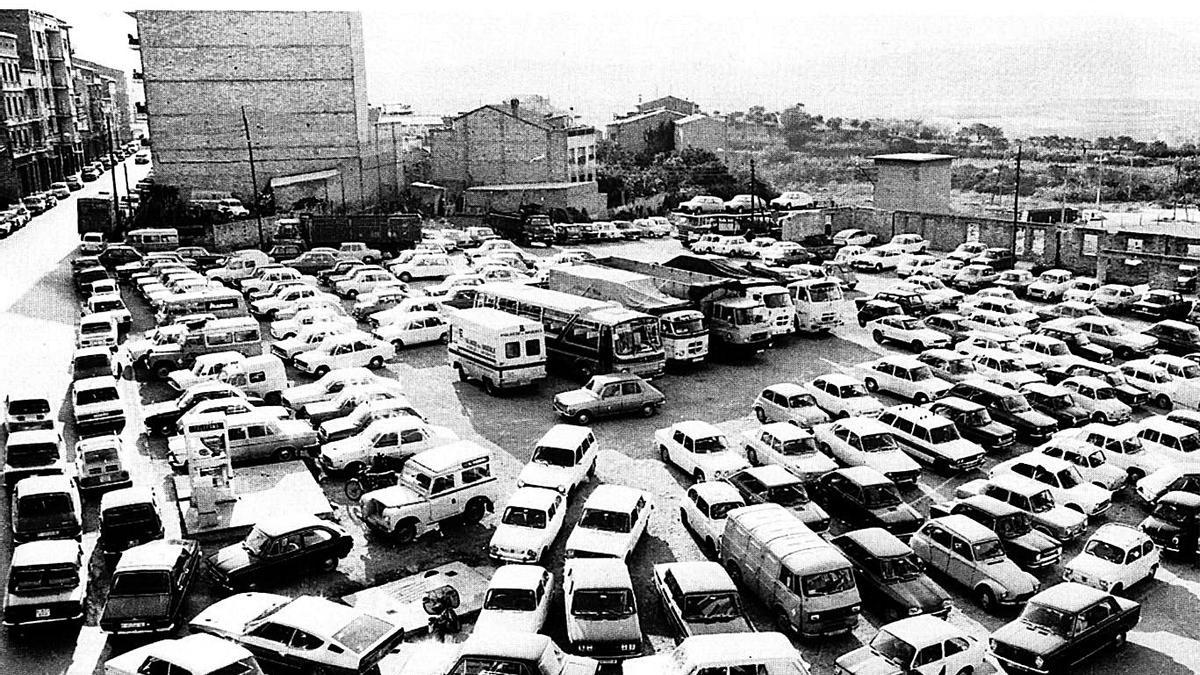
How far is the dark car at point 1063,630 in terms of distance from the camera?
527 inches

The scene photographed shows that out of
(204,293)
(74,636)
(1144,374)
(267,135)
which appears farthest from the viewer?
(267,135)

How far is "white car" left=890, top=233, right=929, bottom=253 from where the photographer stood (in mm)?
48594

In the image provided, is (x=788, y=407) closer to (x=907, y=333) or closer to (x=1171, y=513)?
(x=1171, y=513)

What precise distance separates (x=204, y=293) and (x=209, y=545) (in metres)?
18.5

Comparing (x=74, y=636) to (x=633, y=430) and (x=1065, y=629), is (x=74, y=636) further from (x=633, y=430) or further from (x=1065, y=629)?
(x=1065, y=629)

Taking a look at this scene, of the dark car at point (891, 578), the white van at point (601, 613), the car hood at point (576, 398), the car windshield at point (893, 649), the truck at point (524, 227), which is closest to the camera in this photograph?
the car windshield at point (893, 649)

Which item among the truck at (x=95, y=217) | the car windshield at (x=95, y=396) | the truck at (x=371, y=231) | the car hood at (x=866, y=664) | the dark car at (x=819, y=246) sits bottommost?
the car hood at (x=866, y=664)

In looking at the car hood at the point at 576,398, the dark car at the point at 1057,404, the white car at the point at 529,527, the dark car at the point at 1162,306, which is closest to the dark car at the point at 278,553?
the white car at the point at 529,527

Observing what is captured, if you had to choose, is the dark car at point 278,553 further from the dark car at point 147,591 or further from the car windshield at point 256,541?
the dark car at point 147,591

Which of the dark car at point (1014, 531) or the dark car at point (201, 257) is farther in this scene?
the dark car at point (201, 257)

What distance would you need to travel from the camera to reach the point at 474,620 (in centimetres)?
1488

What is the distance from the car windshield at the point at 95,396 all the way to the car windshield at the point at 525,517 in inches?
483

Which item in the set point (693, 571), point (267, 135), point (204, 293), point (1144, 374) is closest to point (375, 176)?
point (267, 135)

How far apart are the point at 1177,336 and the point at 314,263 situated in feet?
115
